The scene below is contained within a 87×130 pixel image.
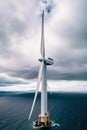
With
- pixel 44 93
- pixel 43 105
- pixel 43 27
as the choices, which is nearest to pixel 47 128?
pixel 43 105

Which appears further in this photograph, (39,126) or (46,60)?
(46,60)

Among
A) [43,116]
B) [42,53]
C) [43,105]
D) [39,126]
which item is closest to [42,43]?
[42,53]

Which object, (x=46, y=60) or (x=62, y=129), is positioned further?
(x=46, y=60)

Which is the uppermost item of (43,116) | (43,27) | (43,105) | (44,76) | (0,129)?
(43,27)

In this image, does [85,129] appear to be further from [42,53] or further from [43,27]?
[43,27]

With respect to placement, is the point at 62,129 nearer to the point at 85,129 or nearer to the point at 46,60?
the point at 85,129

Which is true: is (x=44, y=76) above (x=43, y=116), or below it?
above

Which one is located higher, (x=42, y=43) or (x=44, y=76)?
(x=42, y=43)

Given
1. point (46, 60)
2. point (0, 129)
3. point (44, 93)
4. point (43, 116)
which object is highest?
point (46, 60)
